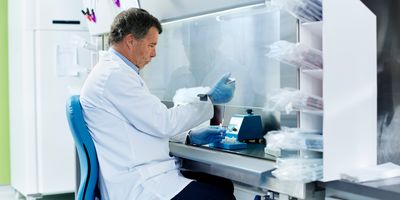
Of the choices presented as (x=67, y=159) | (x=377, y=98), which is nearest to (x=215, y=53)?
(x=377, y=98)

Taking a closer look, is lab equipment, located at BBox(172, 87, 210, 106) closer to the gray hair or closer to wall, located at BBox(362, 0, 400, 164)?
the gray hair

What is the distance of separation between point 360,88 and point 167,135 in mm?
856

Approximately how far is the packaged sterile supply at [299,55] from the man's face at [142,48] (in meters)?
0.81

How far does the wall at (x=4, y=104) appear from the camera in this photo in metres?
4.84

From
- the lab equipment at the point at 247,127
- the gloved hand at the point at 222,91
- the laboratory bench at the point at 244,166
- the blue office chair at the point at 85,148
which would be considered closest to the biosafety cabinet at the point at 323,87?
the laboratory bench at the point at 244,166

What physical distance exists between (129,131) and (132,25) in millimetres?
479

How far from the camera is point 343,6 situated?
1.70 meters

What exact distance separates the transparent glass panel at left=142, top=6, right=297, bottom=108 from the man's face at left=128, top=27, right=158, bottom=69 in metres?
0.58

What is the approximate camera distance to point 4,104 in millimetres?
4863

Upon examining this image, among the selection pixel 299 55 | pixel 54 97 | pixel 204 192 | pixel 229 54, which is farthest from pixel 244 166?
pixel 54 97

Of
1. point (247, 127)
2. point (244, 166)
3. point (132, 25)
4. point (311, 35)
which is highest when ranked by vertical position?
point (132, 25)

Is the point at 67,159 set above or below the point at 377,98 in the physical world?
below

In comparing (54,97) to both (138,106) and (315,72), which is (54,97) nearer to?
(138,106)

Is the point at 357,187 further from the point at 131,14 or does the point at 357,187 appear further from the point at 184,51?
the point at 184,51
